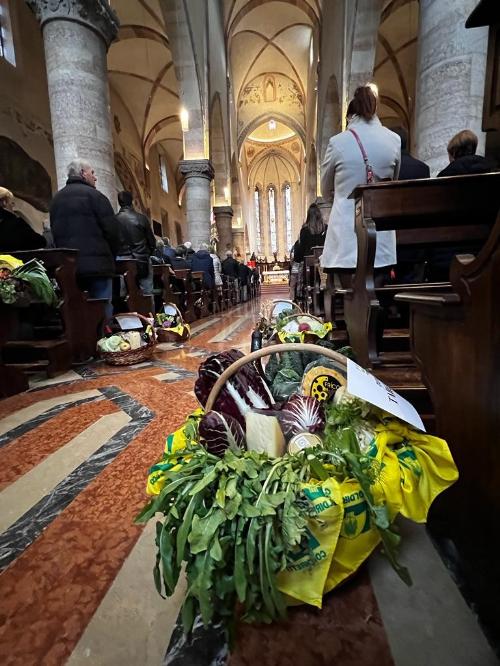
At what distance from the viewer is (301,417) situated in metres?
1.22

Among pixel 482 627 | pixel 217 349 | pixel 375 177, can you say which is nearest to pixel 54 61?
pixel 217 349

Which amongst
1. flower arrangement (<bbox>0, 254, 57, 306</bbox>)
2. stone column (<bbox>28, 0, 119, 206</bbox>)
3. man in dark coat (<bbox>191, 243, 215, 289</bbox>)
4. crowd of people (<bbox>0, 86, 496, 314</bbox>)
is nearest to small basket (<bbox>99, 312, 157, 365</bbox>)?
flower arrangement (<bbox>0, 254, 57, 306</bbox>)

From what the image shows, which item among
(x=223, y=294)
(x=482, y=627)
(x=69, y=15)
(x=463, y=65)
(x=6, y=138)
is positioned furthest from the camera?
(x=223, y=294)

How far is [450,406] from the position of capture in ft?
3.14

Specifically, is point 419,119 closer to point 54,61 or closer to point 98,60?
point 98,60

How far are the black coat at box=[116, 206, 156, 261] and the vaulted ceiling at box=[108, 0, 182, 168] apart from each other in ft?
30.0

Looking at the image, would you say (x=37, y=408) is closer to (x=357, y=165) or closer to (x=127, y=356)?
(x=127, y=356)

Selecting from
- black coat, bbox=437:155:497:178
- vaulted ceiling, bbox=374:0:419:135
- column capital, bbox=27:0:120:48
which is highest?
vaulted ceiling, bbox=374:0:419:135

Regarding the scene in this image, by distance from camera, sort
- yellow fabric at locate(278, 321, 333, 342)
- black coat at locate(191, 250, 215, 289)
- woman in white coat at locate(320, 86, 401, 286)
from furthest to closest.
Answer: black coat at locate(191, 250, 215, 289) → yellow fabric at locate(278, 321, 333, 342) → woman in white coat at locate(320, 86, 401, 286)

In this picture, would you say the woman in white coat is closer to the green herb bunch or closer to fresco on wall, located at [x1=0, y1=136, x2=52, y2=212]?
the green herb bunch

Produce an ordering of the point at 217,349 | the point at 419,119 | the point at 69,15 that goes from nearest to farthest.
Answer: the point at 419,119, the point at 217,349, the point at 69,15

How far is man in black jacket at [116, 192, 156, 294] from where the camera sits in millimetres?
4672

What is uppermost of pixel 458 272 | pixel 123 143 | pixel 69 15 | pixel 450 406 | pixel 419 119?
pixel 123 143

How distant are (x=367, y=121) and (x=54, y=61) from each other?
4.27 m
